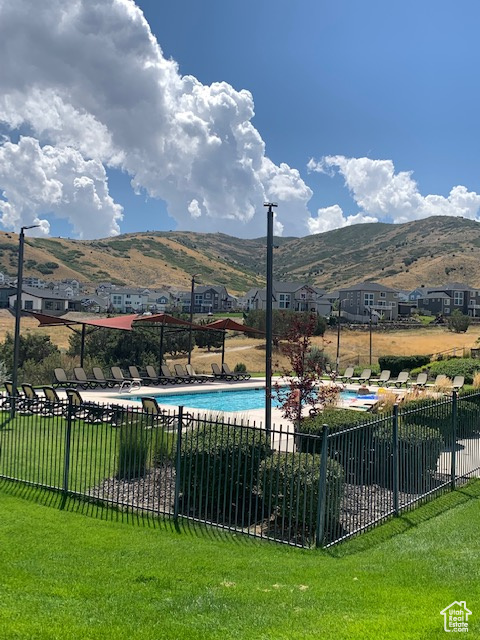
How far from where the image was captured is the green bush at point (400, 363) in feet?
104

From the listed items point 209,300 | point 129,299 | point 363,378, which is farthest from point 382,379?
point 209,300

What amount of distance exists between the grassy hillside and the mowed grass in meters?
111

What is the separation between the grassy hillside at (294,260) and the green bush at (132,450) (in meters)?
109

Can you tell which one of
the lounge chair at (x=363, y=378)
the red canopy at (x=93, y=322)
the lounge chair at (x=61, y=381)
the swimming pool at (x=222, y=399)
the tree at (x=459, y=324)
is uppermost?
the tree at (x=459, y=324)

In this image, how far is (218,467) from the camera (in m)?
7.55

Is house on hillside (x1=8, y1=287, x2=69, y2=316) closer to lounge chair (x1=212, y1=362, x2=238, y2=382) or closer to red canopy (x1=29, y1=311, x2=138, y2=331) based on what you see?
lounge chair (x1=212, y1=362, x2=238, y2=382)

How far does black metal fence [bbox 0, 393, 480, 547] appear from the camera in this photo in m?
6.82

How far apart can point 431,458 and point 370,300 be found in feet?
270

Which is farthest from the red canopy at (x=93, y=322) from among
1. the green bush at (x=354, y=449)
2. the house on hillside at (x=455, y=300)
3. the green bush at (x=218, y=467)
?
the house on hillside at (x=455, y=300)

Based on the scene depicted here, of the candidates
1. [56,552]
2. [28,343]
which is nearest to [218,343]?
[28,343]

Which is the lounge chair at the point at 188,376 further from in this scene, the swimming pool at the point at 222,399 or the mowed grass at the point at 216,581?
the mowed grass at the point at 216,581

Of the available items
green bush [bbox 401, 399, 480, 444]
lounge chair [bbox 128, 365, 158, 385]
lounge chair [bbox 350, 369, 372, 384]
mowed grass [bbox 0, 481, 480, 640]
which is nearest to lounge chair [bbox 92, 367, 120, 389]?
lounge chair [bbox 128, 365, 158, 385]

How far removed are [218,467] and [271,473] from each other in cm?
86

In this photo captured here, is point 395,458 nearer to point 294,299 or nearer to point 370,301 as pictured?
point 294,299
